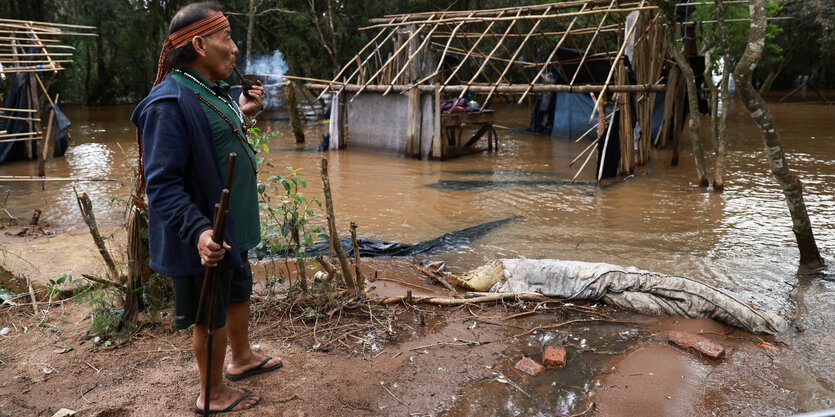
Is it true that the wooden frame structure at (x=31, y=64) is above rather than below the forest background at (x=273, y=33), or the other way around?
below

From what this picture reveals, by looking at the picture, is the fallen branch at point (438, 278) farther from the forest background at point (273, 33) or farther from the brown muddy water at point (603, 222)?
the forest background at point (273, 33)

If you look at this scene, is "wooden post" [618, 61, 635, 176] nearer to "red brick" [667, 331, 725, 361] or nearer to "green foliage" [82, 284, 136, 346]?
"red brick" [667, 331, 725, 361]

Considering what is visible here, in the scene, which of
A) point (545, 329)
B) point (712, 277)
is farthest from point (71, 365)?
point (712, 277)

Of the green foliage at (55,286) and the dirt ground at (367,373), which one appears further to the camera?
the green foliage at (55,286)

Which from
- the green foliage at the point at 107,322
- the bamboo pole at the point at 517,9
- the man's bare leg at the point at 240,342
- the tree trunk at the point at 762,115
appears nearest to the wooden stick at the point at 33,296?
the green foliage at the point at 107,322

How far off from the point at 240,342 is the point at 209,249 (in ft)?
2.78

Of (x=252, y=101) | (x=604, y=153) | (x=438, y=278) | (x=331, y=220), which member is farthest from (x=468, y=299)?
(x=604, y=153)

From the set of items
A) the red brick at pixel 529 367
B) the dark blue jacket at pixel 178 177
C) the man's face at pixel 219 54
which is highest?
the man's face at pixel 219 54

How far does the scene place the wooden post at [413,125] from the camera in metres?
11.5

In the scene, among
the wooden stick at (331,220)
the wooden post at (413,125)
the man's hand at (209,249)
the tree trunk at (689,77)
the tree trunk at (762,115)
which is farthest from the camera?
the wooden post at (413,125)

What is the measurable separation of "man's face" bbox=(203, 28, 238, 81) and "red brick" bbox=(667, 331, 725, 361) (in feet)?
9.24

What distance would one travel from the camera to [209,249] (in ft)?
6.56

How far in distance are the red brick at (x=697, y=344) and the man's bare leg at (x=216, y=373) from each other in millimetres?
2342

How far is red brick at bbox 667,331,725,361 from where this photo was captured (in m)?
3.15
